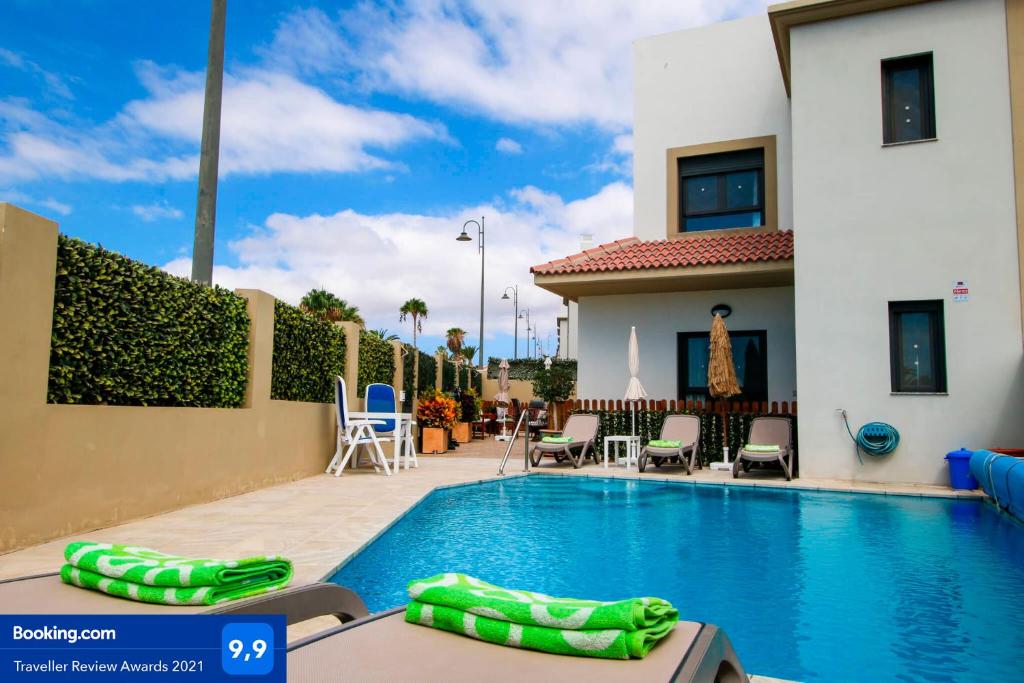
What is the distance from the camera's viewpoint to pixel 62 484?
5.79m

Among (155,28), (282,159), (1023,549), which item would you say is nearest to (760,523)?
(1023,549)

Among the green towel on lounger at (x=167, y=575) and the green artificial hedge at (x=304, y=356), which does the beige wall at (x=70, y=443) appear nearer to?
the green artificial hedge at (x=304, y=356)

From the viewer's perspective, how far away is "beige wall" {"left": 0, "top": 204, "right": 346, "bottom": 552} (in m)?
5.22

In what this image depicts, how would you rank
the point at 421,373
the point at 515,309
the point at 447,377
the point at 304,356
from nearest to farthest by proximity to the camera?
the point at 304,356 → the point at 421,373 → the point at 447,377 → the point at 515,309

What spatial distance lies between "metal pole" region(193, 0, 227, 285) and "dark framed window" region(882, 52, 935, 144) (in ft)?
32.4

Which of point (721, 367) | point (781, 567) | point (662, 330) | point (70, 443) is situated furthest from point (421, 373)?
point (781, 567)

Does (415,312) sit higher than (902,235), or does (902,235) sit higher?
(415,312)

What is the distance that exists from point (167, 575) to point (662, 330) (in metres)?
12.9

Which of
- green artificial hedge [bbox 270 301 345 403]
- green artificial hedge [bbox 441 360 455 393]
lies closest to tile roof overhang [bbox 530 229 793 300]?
green artificial hedge [bbox 270 301 345 403]

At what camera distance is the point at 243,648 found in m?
1.67

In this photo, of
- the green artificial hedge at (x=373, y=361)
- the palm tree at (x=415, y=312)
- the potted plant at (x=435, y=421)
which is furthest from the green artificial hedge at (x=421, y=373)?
the palm tree at (x=415, y=312)

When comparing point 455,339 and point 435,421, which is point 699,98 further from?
point 455,339

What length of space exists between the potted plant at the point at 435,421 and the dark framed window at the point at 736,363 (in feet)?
17.8

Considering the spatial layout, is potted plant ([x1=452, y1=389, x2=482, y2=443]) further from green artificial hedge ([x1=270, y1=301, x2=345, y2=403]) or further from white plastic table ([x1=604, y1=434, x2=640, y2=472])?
green artificial hedge ([x1=270, y1=301, x2=345, y2=403])
